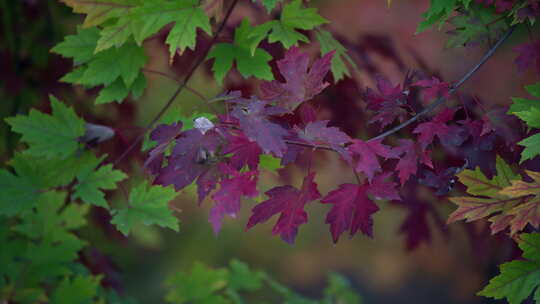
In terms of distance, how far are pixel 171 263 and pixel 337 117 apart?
3.28 m

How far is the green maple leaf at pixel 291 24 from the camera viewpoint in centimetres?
171

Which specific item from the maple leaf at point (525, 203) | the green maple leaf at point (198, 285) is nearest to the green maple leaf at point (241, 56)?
the maple leaf at point (525, 203)

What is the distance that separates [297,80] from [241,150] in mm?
220

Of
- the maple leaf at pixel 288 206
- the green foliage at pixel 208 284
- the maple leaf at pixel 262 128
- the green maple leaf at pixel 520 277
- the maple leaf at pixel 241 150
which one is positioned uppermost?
the maple leaf at pixel 262 128

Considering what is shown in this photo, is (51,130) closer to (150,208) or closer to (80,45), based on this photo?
(80,45)

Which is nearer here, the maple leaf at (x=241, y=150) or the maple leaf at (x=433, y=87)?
the maple leaf at (x=241, y=150)

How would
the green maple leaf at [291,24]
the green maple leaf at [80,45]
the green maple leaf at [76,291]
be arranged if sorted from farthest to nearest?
the green maple leaf at [76,291], the green maple leaf at [80,45], the green maple leaf at [291,24]

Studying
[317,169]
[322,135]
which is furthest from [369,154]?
[317,169]

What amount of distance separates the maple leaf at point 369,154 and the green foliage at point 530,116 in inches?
10.3

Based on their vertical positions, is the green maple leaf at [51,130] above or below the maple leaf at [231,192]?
below

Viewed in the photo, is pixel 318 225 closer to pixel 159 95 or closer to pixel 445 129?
pixel 159 95

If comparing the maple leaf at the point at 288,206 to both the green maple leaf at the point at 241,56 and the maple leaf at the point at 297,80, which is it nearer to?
the maple leaf at the point at 297,80

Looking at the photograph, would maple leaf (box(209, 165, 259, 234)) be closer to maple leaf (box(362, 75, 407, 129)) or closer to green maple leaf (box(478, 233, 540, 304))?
maple leaf (box(362, 75, 407, 129))

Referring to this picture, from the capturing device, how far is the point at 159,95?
14.4 feet
